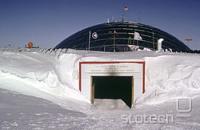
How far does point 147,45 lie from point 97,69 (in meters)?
18.1

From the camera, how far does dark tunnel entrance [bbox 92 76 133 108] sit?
22.5 meters

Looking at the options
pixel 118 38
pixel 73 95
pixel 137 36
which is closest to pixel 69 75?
pixel 73 95

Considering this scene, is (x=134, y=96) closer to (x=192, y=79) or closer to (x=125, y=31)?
(x=192, y=79)

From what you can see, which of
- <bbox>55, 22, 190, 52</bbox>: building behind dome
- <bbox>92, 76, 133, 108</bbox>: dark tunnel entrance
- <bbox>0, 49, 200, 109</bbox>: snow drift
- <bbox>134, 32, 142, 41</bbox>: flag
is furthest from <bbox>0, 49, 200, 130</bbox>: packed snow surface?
<bbox>134, 32, 142, 41</bbox>: flag

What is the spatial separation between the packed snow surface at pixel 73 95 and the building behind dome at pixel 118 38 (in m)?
14.4

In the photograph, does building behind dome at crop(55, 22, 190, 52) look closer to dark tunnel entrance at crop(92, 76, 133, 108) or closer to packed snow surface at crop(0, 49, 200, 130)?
dark tunnel entrance at crop(92, 76, 133, 108)

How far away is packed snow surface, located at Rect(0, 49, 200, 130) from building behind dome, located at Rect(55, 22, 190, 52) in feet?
47.2

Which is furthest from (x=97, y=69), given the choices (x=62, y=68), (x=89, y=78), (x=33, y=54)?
(x=33, y=54)

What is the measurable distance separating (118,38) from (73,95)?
20132 millimetres

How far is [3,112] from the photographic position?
A: 334 inches

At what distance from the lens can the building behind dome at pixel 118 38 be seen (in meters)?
34.0

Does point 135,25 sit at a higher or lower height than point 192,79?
higher

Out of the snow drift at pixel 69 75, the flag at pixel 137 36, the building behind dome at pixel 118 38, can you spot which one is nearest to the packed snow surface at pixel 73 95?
the snow drift at pixel 69 75

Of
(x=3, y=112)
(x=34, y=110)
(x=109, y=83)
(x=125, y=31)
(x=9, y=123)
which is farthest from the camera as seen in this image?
(x=125, y=31)
